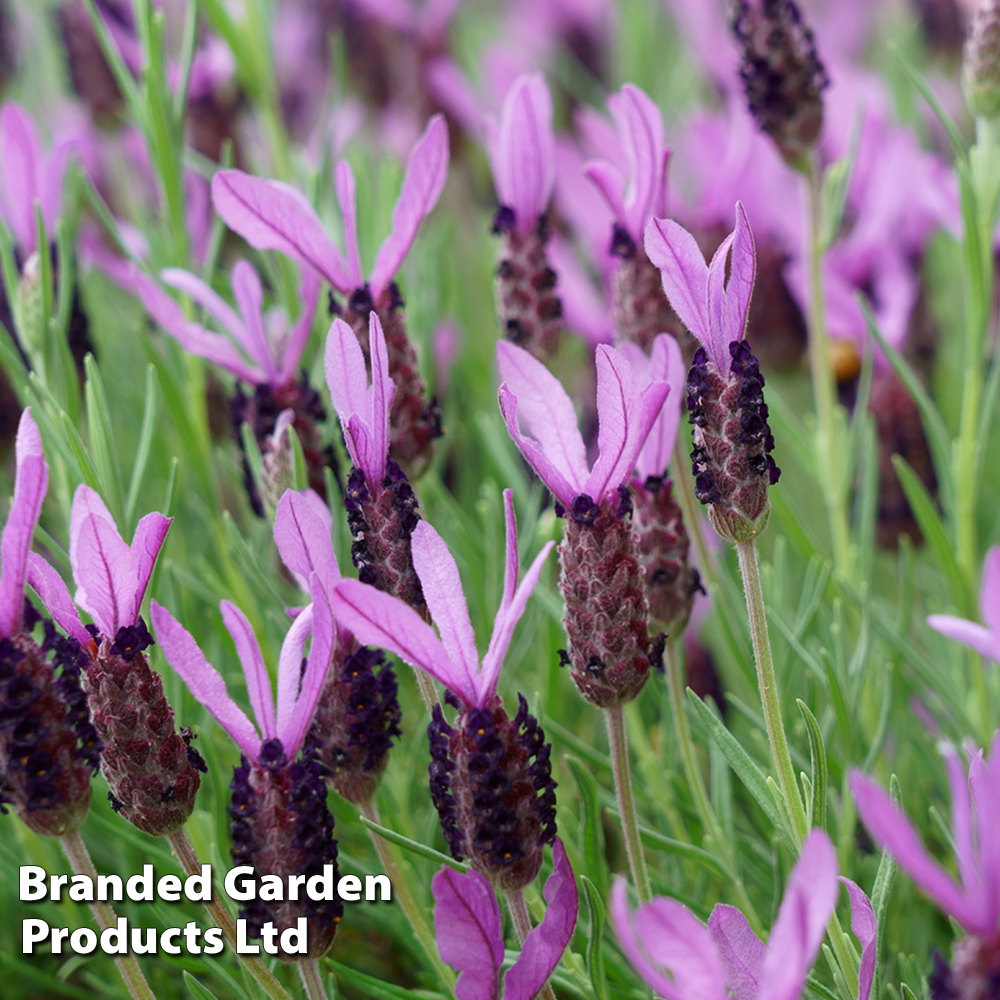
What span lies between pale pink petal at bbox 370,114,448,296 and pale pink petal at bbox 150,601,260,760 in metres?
0.34

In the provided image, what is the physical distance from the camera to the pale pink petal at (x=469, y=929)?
63 centimetres

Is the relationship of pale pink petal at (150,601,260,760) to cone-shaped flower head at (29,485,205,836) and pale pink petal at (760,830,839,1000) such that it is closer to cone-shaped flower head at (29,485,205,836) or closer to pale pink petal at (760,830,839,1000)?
cone-shaped flower head at (29,485,205,836)

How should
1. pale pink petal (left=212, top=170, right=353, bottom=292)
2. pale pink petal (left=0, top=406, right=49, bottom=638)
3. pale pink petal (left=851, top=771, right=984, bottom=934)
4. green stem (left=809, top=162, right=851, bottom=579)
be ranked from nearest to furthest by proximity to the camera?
1. pale pink petal (left=851, top=771, right=984, bottom=934)
2. pale pink petal (left=0, top=406, right=49, bottom=638)
3. pale pink petal (left=212, top=170, right=353, bottom=292)
4. green stem (left=809, top=162, right=851, bottom=579)

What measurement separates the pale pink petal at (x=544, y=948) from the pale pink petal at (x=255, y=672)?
0.18 m

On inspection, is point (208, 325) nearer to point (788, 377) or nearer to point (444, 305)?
point (444, 305)

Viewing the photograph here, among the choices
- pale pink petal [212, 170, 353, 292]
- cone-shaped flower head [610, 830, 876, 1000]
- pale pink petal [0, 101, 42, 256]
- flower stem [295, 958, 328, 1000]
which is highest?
pale pink petal [0, 101, 42, 256]

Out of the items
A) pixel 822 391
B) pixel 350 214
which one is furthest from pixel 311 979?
pixel 822 391

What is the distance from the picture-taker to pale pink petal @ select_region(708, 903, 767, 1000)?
60 centimetres

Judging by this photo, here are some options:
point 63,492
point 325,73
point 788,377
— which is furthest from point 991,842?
point 325,73

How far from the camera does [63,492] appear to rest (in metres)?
1.02

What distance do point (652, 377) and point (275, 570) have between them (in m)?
0.56

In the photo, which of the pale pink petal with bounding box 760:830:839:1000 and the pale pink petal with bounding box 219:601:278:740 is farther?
the pale pink petal with bounding box 219:601:278:740

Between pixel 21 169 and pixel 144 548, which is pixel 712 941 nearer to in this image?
pixel 144 548

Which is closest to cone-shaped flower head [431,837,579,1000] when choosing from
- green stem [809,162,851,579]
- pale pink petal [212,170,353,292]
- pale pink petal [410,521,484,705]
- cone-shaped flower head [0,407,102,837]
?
pale pink petal [410,521,484,705]
